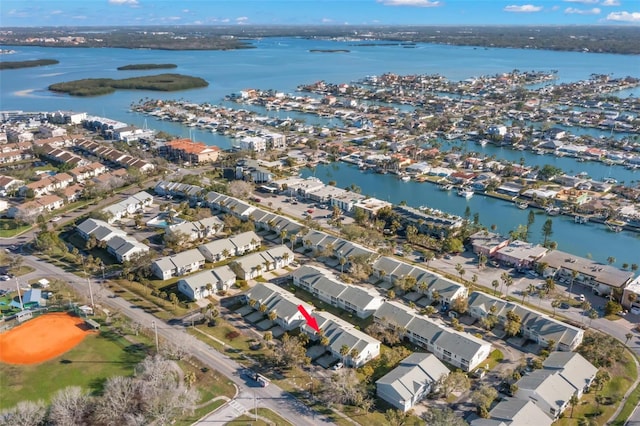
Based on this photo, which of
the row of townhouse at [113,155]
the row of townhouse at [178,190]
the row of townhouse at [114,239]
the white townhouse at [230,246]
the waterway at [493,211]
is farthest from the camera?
the row of townhouse at [113,155]

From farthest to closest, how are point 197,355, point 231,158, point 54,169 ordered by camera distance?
1. point 231,158
2. point 54,169
3. point 197,355

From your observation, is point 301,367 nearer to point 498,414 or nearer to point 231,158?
point 498,414

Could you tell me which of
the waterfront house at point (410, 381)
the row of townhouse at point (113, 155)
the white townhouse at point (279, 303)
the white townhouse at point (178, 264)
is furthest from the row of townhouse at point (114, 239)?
the waterfront house at point (410, 381)

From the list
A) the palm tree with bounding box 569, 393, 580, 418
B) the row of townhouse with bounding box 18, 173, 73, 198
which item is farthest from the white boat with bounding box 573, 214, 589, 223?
the row of townhouse with bounding box 18, 173, 73, 198

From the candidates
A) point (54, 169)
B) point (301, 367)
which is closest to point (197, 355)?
point (301, 367)

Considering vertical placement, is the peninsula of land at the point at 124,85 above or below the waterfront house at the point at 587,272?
above

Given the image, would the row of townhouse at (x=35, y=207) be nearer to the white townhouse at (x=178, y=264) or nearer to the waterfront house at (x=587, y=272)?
the white townhouse at (x=178, y=264)
